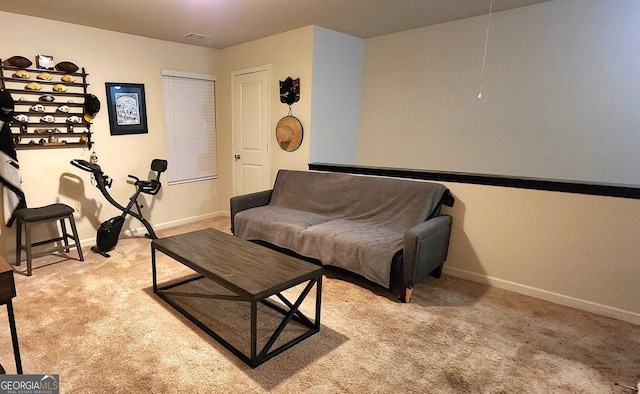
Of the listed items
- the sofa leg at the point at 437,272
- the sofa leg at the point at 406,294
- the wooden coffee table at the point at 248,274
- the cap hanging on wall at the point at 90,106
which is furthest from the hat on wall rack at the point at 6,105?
the sofa leg at the point at 437,272

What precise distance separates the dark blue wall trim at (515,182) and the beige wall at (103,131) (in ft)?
7.69

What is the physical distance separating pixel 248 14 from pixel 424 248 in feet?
8.75

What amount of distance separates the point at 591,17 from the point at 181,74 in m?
4.32

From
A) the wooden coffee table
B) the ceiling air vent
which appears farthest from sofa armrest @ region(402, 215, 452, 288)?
the ceiling air vent

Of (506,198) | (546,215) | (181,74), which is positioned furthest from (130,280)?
(546,215)

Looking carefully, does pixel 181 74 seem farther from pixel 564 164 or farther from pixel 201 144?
pixel 564 164

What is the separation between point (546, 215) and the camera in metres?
2.69

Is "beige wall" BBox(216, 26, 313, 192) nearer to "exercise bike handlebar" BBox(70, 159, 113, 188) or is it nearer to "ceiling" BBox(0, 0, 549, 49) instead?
"ceiling" BBox(0, 0, 549, 49)

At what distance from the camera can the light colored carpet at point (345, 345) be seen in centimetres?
179

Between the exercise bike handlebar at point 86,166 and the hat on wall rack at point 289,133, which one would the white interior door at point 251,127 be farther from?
the exercise bike handlebar at point 86,166

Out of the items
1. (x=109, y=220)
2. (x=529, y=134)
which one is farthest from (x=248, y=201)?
(x=529, y=134)

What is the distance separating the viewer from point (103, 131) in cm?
387

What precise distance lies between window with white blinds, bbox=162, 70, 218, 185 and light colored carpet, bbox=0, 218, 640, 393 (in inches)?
81.6

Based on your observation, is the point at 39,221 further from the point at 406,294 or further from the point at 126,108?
the point at 406,294
